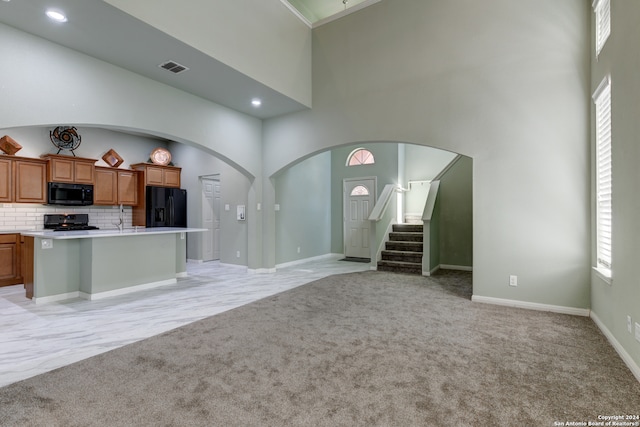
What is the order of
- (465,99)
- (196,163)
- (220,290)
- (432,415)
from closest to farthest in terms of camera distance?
(432,415) → (465,99) → (220,290) → (196,163)

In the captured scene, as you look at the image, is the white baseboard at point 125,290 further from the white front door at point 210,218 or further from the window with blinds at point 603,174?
the window with blinds at point 603,174

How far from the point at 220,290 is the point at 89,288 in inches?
71.1

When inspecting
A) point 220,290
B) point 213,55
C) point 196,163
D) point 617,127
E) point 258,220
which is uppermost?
point 213,55

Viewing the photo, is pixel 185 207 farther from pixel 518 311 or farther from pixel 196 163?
pixel 518 311

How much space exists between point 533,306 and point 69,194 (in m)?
8.40

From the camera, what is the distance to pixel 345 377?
90.6 inches

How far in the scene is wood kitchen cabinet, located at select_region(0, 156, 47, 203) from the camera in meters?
5.53

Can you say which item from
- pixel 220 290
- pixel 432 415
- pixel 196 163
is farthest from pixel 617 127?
pixel 196 163

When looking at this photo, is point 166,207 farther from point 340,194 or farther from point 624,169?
point 624,169

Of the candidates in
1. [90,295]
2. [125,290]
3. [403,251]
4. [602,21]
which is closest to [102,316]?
[90,295]

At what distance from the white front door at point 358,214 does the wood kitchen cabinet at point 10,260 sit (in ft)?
22.7

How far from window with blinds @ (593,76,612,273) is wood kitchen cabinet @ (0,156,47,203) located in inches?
346

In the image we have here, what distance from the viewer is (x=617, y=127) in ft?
9.04

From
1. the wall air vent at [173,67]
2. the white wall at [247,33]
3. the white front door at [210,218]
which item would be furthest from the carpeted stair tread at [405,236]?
the wall air vent at [173,67]
